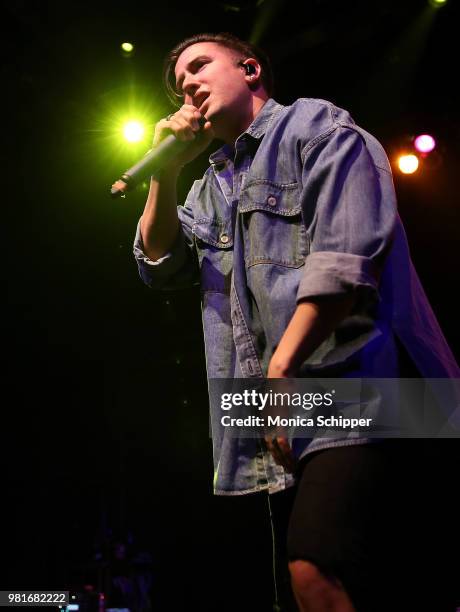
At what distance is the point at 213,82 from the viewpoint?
1.56 m

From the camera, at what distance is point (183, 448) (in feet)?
21.8

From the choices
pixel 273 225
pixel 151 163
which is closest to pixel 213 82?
pixel 151 163

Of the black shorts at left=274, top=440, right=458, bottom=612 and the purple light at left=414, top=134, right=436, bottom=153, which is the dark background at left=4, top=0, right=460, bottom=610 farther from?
the black shorts at left=274, top=440, right=458, bottom=612

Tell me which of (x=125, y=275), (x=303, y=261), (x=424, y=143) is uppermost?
(x=424, y=143)

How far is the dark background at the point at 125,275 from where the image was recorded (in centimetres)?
419

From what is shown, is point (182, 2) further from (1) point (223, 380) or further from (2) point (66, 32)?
(1) point (223, 380)

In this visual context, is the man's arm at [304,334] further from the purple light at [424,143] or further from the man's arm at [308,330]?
the purple light at [424,143]

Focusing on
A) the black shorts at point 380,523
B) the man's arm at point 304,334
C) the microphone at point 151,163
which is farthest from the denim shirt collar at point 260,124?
the black shorts at point 380,523

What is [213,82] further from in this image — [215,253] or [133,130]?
[133,130]

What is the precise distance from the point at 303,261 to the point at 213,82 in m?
0.67

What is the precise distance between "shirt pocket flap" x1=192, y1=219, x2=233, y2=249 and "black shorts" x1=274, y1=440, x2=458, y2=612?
61cm

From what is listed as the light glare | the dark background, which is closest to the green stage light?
the dark background

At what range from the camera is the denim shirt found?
1.03 m

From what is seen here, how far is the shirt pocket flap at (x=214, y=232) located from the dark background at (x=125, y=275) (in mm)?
3035
